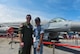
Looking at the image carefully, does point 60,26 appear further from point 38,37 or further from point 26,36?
point 26,36

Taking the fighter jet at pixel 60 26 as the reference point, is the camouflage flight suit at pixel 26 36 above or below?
below

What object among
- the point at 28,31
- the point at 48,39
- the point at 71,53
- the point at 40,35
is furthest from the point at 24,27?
the point at 48,39

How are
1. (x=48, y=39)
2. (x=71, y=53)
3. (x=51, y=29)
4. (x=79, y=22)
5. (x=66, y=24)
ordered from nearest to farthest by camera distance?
(x=71, y=53)
(x=79, y=22)
(x=66, y=24)
(x=51, y=29)
(x=48, y=39)

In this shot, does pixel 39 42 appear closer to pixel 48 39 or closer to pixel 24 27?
pixel 24 27

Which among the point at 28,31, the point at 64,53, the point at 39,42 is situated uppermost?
the point at 28,31

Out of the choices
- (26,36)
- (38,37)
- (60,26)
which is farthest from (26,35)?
(60,26)

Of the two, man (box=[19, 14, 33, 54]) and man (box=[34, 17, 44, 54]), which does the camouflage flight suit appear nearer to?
man (box=[19, 14, 33, 54])

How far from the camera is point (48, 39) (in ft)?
64.3

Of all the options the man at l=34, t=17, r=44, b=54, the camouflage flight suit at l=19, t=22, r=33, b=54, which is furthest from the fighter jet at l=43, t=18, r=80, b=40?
the camouflage flight suit at l=19, t=22, r=33, b=54

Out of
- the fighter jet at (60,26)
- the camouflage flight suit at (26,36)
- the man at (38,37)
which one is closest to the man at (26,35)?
A: the camouflage flight suit at (26,36)

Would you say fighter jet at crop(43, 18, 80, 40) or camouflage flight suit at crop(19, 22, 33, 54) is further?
fighter jet at crop(43, 18, 80, 40)

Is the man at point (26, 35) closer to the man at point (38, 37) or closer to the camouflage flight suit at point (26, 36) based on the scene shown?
the camouflage flight suit at point (26, 36)

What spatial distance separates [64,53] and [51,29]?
5.25 m

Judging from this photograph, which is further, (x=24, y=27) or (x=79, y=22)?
(x=79, y=22)
